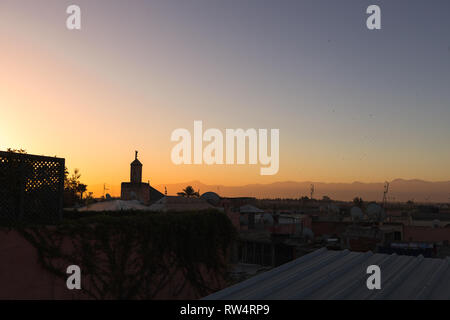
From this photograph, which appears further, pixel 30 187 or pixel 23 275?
pixel 30 187

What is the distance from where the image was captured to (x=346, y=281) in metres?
5.46

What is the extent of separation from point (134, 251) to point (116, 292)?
3.66ft

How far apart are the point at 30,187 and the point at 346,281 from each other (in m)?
7.66

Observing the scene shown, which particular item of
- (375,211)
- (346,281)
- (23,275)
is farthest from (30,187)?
(375,211)

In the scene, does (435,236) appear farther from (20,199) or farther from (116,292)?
(20,199)

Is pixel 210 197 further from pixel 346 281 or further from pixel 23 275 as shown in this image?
pixel 346 281

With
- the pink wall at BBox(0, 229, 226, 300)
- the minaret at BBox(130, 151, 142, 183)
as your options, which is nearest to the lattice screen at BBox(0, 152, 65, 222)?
the pink wall at BBox(0, 229, 226, 300)

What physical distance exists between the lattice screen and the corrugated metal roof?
5.89 m

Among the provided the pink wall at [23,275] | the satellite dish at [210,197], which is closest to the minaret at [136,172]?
the satellite dish at [210,197]

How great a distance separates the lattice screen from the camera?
28.6 feet

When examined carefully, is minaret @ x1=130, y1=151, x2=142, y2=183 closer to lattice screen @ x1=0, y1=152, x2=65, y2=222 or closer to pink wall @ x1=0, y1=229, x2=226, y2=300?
lattice screen @ x1=0, y1=152, x2=65, y2=222

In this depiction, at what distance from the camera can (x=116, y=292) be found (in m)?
9.84

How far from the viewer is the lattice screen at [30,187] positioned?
8.73m
